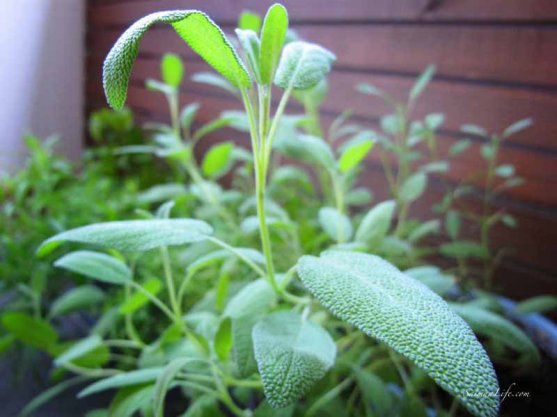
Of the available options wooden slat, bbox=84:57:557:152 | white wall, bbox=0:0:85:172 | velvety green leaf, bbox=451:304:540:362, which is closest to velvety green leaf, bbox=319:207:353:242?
velvety green leaf, bbox=451:304:540:362

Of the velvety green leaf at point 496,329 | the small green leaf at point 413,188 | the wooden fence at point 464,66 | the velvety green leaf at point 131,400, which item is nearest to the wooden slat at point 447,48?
the wooden fence at point 464,66

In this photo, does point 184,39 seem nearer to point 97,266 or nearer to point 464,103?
point 97,266

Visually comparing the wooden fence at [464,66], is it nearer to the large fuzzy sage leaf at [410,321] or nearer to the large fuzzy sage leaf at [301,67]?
the large fuzzy sage leaf at [301,67]

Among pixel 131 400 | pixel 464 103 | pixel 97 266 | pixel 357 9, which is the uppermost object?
pixel 357 9

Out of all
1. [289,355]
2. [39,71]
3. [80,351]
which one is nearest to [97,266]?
[80,351]

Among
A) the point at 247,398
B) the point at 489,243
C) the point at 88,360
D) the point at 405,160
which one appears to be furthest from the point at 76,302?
the point at 489,243

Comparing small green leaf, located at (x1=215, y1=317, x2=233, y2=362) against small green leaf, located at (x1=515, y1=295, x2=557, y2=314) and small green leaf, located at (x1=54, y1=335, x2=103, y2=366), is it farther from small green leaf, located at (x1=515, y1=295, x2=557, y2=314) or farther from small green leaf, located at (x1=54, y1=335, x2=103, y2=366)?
small green leaf, located at (x1=515, y1=295, x2=557, y2=314)

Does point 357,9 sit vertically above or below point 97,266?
above
